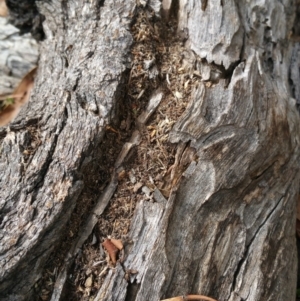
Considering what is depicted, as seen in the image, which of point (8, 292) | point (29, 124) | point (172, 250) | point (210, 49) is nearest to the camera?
point (8, 292)

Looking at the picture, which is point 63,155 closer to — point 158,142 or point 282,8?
point 158,142

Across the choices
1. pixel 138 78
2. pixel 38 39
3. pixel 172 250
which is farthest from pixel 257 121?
pixel 38 39

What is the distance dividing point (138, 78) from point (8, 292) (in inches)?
50.0

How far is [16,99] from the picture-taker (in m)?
3.06

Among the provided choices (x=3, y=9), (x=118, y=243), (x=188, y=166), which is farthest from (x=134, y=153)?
(x=3, y=9)

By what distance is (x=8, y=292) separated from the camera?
178cm

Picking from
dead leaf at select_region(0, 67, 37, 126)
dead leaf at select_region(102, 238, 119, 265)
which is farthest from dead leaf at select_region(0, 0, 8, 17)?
dead leaf at select_region(102, 238, 119, 265)

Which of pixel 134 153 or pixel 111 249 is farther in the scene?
pixel 134 153

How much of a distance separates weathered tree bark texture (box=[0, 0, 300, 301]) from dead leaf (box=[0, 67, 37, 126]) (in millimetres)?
469

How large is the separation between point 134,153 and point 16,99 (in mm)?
1360

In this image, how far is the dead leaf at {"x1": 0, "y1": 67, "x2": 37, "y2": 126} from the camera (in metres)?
2.95

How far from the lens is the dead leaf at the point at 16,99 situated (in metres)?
2.95

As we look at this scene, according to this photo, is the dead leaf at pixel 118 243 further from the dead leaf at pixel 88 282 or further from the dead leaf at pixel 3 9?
the dead leaf at pixel 3 9

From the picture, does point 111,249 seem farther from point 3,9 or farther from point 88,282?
point 3,9
